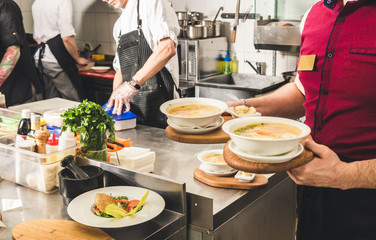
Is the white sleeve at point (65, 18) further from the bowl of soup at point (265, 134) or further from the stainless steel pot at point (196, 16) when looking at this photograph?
the bowl of soup at point (265, 134)

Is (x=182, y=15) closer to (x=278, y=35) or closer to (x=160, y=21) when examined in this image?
(x=278, y=35)

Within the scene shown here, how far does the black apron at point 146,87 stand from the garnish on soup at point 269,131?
1.78 metres

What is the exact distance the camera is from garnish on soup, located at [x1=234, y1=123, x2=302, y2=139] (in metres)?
1.23

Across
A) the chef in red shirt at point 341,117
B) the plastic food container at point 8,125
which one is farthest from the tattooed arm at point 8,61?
the chef in red shirt at point 341,117

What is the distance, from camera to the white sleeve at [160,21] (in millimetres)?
2967

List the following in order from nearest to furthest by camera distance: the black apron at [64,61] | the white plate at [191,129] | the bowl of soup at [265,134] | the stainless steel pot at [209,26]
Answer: the bowl of soup at [265,134]
the white plate at [191,129]
the stainless steel pot at [209,26]
the black apron at [64,61]

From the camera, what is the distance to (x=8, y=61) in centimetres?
371

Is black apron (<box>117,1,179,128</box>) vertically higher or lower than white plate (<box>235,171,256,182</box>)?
higher

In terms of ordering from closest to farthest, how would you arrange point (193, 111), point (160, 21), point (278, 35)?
point (193, 111) → point (160, 21) → point (278, 35)

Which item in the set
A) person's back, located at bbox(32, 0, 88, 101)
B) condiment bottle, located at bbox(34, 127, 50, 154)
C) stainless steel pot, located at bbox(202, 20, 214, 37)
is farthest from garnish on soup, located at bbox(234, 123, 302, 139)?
person's back, located at bbox(32, 0, 88, 101)

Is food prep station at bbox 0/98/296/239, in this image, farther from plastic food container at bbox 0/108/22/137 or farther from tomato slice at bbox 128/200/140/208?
plastic food container at bbox 0/108/22/137

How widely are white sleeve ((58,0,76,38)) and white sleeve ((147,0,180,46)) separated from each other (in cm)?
227

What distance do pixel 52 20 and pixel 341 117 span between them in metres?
4.18

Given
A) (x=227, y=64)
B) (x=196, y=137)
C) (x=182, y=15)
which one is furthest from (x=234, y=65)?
(x=196, y=137)
